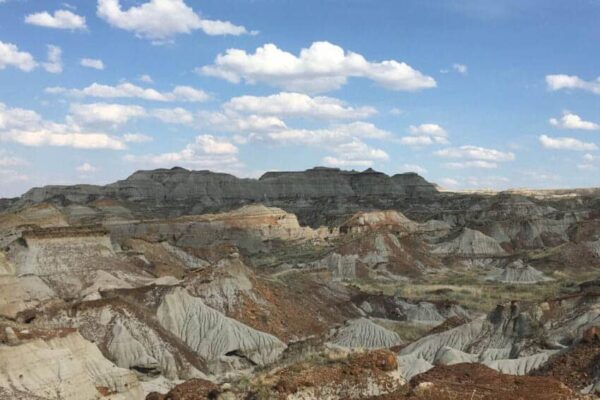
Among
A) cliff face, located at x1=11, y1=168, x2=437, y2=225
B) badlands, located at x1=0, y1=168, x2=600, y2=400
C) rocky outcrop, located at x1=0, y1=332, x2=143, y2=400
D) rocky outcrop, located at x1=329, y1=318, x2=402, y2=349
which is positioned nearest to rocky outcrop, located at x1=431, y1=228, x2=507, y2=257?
badlands, located at x1=0, y1=168, x2=600, y2=400

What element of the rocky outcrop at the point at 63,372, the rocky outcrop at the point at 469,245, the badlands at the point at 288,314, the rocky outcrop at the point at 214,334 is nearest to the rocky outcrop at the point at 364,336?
the badlands at the point at 288,314

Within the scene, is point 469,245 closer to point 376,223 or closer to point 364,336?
point 376,223

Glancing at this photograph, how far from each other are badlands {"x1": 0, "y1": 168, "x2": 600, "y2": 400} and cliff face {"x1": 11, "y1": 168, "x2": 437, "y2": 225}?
5043cm

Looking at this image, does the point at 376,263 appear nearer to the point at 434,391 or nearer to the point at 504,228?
the point at 504,228

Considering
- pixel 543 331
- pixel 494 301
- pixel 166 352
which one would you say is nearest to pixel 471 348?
pixel 543 331

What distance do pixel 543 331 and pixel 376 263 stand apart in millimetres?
51051

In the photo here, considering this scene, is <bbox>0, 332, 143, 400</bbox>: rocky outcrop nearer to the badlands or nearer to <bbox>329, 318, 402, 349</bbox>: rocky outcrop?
the badlands

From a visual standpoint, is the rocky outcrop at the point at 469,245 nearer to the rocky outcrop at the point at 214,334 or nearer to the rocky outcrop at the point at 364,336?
the rocky outcrop at the point at 364,336

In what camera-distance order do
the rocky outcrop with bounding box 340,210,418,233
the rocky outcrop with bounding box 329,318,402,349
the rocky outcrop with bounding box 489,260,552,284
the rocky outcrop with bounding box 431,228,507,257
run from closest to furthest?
the rocky outcrop with bounding box 329,318,402,349 < the rocky outcrop with bounding box 489,260,552,284 < the rocky outcrop with bounding box 431,228,507,257 < the rocky outcrop with bounding box 340,210,418,233

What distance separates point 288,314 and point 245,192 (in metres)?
142

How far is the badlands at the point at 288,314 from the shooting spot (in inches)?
804

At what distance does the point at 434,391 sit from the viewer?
674 inches

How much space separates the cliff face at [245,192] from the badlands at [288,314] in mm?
50429

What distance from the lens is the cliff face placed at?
162m
